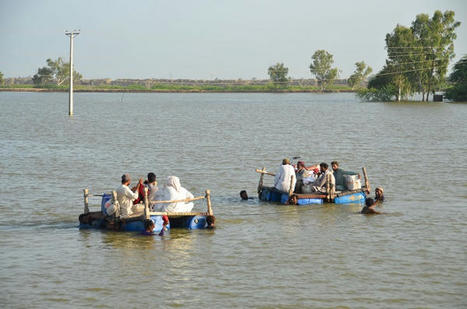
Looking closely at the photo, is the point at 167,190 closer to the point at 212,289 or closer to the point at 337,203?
the point at 212,289

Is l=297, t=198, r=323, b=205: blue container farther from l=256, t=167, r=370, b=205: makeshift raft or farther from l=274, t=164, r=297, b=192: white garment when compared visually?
l=274, t=164, r=297, b=192: white garment

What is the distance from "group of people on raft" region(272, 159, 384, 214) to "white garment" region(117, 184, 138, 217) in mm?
5444

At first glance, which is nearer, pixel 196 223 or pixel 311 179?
pixel 196 223

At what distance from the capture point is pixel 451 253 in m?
16.8

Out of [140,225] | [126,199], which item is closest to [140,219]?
[140,225]

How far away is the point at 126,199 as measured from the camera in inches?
698

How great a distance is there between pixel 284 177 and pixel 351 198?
2244 millimetres

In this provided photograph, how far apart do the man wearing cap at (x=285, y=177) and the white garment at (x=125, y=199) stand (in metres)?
5.28

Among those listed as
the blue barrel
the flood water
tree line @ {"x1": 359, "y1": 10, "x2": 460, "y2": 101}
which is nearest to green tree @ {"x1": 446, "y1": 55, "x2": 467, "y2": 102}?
tree line @ {"x1": 359, "y1": 10, "x2": 460, "y2": 101}

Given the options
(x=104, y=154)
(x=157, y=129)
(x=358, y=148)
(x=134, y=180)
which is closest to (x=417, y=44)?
(x=157, y=129)

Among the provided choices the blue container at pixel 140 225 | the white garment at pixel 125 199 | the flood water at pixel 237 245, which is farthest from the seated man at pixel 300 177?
the white garment at pixel 125 199

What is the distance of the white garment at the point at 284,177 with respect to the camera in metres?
21.5

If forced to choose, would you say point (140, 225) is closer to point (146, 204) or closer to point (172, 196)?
point (146, 204)

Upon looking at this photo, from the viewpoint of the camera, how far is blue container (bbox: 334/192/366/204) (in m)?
22.1
